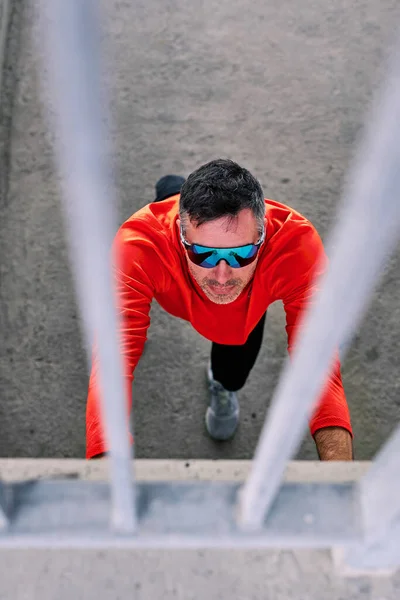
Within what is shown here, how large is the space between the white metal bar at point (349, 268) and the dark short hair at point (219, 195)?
933 millimetres

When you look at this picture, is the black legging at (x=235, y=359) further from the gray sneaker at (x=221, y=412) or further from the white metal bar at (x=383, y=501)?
the white metal bar at (x=383, y=501)

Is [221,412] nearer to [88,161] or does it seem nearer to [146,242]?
[146,242]

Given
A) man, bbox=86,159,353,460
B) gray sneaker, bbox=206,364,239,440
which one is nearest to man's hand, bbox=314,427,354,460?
man, bbox=86,159,353,460

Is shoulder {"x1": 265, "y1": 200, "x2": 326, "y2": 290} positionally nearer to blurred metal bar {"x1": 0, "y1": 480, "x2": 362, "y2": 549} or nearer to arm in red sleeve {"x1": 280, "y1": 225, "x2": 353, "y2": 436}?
arm in red sleeve {"x1": 280, "y1": 225, "x2": 353, "y2": 436}

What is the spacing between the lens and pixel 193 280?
1.60 metres

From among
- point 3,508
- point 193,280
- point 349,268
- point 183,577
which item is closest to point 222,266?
point 193,280

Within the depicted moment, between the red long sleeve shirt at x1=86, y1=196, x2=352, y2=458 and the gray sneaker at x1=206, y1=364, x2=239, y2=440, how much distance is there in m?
0.50

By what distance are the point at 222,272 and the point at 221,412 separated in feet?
2.74

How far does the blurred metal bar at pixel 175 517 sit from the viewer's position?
60 cm

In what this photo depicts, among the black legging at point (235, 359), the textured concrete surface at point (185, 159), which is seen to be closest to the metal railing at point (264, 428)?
the black legging at point (235, 359)

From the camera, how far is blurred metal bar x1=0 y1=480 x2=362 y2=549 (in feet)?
1.97

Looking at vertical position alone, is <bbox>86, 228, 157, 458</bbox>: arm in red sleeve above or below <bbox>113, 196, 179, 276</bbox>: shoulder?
below

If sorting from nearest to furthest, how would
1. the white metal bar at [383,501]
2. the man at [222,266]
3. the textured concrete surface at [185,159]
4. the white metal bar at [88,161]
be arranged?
1. the white metal bar at [88,161]
2. the white metal bar at [383,501]
3. the man at [222,266]
4. the textured concrete surface at [185,159]

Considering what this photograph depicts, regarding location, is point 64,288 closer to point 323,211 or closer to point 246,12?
point 323,211
